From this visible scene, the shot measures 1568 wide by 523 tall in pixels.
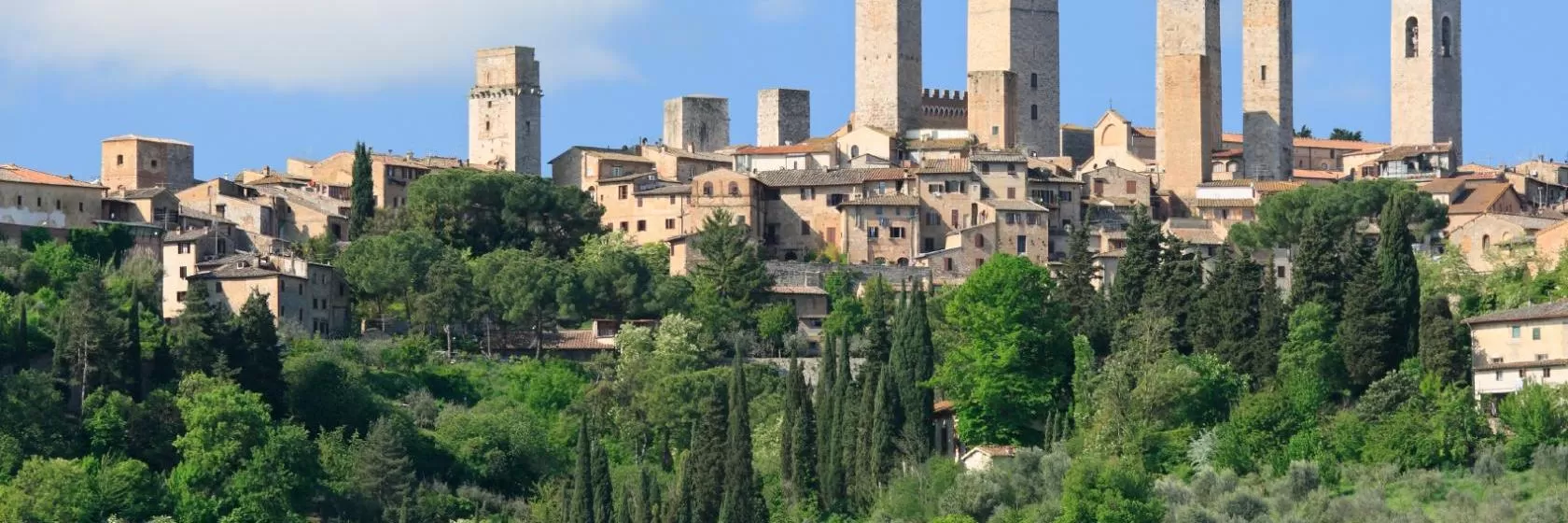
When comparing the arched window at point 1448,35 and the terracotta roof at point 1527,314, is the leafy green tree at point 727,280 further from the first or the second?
the arched window at point 1448,35

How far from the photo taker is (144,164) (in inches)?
3155

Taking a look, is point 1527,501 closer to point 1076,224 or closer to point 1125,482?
point 1125,482

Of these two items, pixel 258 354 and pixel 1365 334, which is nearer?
pixel 1365 334

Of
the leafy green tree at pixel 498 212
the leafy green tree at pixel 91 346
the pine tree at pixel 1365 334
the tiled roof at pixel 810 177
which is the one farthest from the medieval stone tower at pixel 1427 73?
the leafy green tree at pixel 91 346

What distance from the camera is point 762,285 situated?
6988 centimetres

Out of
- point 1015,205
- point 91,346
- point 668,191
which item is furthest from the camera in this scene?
point 668,191

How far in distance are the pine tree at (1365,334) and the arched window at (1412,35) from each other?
124 feet

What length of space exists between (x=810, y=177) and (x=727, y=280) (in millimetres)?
8392

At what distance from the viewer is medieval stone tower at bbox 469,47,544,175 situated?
8719 cm

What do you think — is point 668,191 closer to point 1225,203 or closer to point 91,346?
point 1225,203

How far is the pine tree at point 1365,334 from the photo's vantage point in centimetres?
5588

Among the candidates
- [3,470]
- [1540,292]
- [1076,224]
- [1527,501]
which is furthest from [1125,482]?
[1076,224]

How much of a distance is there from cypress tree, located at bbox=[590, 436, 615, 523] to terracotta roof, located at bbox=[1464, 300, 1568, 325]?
44.9 ft

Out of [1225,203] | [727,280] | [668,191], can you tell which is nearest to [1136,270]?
[727,280]
